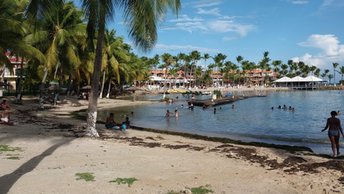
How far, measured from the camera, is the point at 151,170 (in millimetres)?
10359

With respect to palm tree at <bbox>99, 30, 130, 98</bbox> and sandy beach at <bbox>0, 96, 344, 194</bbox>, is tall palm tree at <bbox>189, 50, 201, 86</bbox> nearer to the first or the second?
palm tree at <bbox>99, 30, 130, 98</bbox>

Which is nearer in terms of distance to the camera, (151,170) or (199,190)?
(199,190)

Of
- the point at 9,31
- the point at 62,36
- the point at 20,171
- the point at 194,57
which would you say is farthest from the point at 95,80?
the point at 194,57

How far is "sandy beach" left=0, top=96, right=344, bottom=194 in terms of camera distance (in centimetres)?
845

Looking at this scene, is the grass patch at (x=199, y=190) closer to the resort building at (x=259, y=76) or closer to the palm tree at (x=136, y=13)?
the palm tree at (x=136, y=13)

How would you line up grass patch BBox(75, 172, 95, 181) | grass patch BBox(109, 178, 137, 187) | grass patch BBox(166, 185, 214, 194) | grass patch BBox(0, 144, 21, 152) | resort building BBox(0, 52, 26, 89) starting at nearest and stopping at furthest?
1. grass patch BBox(166, 185, 214, 194)
2. grass patch BBox(109, 178, 137, 187)
3. grass patch BBox(75, 172, 95, 181)
4. grass patch BBox(0, 144, 21, 152)
5. resort building BBox(0, 52, 26, 89)

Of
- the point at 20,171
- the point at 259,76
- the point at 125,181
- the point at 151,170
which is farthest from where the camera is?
the point at 259,76

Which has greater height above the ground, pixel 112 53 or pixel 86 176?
pixel 112 53

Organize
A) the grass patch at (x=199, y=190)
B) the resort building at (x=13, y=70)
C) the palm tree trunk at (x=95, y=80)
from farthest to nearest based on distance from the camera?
the resort building at (x=13, y=70) < the palm tree trunk at (x=95, y=80) < the grass patch at (x=199, y=190)

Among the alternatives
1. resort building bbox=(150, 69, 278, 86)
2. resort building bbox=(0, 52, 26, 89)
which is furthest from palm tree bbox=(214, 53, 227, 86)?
resort building bbox=(0, 52, 26, 89)

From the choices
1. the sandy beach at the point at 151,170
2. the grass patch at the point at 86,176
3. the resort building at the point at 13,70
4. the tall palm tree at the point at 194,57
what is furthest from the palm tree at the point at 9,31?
the tall palm tree at the point at 194,57

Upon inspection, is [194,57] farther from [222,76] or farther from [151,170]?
[151,170]

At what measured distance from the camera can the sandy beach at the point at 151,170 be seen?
8.45 meters

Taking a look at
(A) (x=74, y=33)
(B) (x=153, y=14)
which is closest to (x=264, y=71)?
(A) (x=74, y=33)
